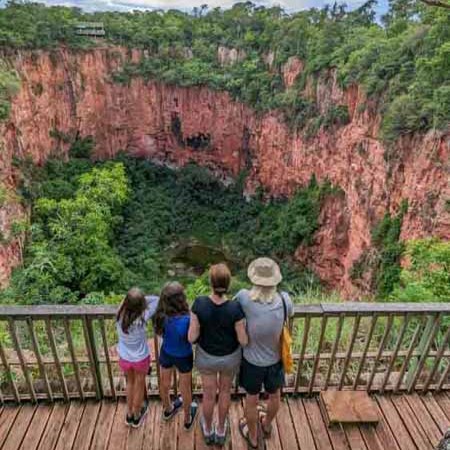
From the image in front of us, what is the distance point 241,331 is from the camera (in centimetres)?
264

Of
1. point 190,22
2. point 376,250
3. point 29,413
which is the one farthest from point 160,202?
point 29,413

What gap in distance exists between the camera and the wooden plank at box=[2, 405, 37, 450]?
3.19 m

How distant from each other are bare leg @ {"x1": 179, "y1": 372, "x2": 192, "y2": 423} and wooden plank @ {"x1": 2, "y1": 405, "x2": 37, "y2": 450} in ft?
4.32

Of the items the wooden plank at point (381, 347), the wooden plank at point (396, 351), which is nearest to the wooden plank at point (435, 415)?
the wooden plank at point (396, 351)

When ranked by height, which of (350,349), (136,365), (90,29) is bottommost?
(350,349)

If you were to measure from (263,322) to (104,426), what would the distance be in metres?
1.77

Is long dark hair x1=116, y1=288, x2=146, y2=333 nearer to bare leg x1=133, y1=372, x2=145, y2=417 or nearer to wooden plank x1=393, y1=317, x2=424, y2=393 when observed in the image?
bare leg x1=133, y1=372, x2=145, y2=417

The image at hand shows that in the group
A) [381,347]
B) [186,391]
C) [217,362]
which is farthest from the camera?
[381,347]

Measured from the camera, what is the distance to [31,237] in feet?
52.4

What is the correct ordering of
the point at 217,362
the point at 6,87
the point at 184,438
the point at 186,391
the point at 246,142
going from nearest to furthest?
the point at 217,362 < the point at 186,391 < the point at 184,438 < the point at 6,87 < the point at 246,142

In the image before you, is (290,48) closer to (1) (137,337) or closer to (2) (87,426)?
(1) (137,337)

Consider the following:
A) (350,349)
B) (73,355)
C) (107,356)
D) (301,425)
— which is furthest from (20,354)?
(350,349)

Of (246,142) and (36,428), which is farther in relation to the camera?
(246,142)

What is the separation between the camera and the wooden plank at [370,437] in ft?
10.8
